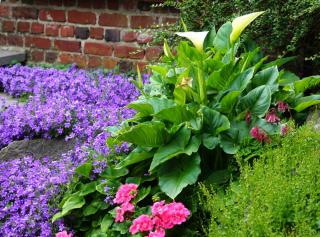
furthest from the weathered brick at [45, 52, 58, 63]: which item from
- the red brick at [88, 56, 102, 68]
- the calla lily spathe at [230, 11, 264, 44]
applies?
the calla lily spathe at [230, 11, 264, 44]

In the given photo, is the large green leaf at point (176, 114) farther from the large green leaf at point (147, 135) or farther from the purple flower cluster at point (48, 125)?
the purple flower cluster at point (48, 125)

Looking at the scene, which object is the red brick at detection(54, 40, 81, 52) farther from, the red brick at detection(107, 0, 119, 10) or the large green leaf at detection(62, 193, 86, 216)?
the large green leaf at detection(62, 193, 86, 216)

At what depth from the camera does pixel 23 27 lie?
5.95 meters

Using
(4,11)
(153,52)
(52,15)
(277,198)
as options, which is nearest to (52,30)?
(52,15)

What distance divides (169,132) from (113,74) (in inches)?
90.3

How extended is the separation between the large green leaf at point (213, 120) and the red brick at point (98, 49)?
2.51m

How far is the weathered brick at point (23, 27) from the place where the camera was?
593cm

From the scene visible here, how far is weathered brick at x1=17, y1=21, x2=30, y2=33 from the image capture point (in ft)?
19.4

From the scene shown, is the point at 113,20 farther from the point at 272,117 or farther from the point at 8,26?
the point at 272,117

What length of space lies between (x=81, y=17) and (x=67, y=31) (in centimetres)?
23

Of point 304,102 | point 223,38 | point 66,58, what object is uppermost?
point 223,38

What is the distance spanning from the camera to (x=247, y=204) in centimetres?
252

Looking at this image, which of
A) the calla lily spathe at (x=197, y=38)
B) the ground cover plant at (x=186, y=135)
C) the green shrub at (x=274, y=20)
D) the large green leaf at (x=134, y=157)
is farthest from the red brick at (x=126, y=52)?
the large green leaf at (x=134, y=157)

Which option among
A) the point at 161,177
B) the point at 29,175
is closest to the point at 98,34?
the point at 29,175
